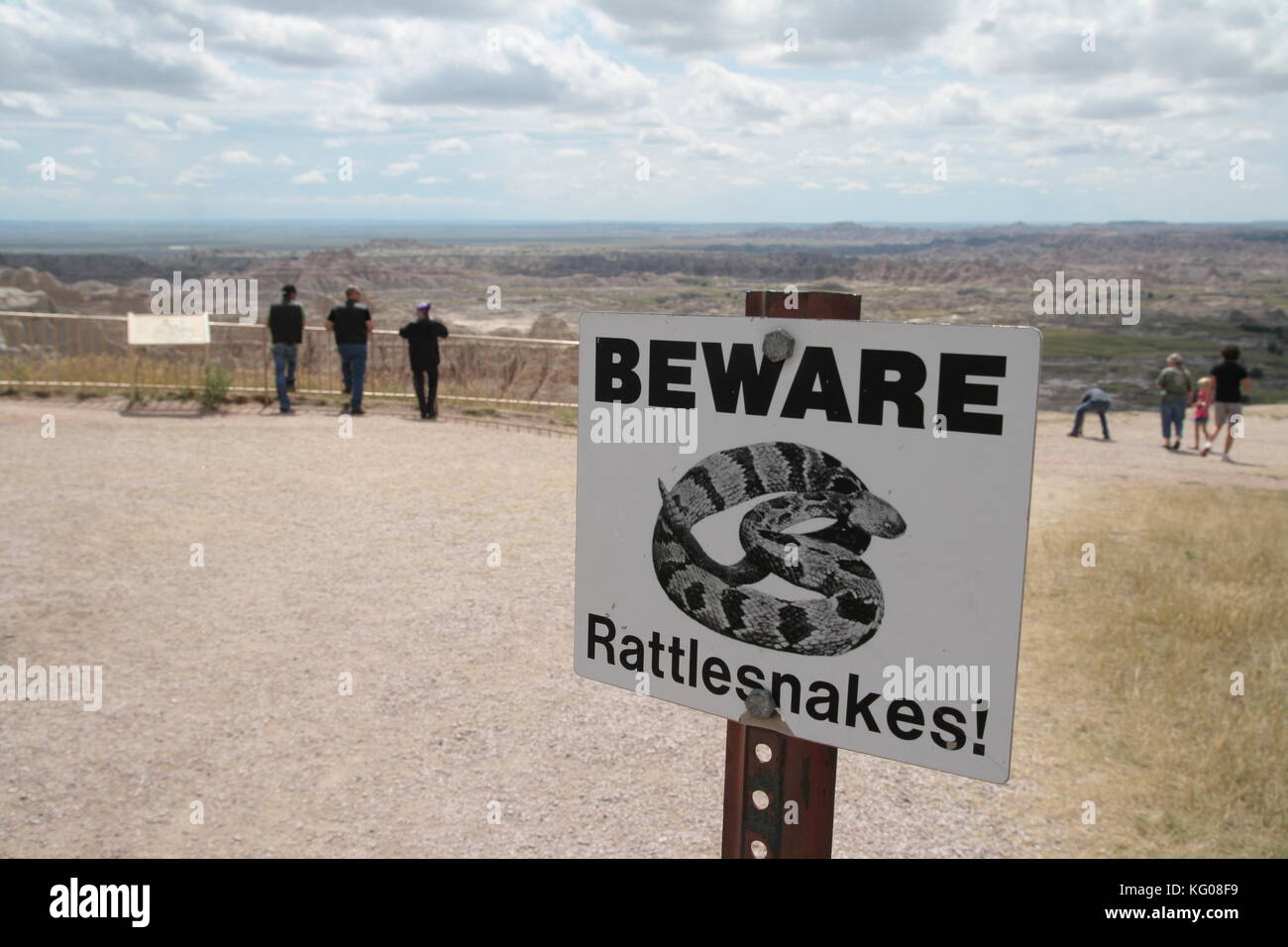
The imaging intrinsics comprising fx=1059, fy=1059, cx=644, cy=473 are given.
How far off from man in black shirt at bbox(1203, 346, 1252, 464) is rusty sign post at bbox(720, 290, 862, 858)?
16.6 m

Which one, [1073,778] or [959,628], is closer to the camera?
[959,628]

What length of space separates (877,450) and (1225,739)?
558 centimetres

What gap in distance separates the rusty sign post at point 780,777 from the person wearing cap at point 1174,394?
17318 millimetres

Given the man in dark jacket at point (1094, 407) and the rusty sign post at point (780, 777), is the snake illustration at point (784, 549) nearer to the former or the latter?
the rusty sign post at point (780, 777)

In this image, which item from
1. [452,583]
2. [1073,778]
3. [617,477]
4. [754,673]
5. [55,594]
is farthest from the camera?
[452,583]

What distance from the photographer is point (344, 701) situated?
6.62 metres

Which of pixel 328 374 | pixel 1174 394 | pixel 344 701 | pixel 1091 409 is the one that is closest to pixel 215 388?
pixel 328 374

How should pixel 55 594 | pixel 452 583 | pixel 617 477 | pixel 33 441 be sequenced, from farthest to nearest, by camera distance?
1. pixel 33 441
2. pixel 452 583
3. pixel 55 594
4. pixel 617 477

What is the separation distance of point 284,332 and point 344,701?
10.6m

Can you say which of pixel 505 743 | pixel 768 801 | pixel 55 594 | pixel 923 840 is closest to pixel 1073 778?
pixel 923 840

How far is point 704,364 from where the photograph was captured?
6.30 feet

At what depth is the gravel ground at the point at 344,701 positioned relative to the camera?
5.22 meters

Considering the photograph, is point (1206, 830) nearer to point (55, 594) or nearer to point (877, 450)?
point (877, 450)

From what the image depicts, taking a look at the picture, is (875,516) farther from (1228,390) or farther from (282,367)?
(1228,390)
